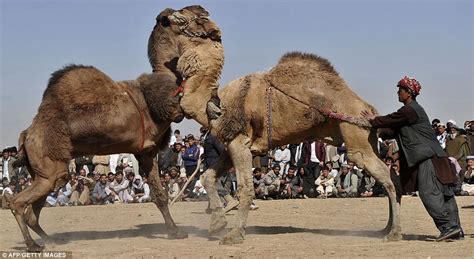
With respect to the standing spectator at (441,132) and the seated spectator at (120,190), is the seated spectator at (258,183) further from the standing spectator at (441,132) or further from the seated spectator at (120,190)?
the standing spectator at (441,132)

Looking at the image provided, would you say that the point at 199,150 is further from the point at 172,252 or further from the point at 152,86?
the point at 172,252

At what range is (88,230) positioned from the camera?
12695 millimetres

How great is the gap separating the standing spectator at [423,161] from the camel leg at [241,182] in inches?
67.5

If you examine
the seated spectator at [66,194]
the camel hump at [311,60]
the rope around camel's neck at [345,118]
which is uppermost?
the camel hump at [311,60]

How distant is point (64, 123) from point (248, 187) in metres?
2.49

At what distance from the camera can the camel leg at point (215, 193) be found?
36.1 feet

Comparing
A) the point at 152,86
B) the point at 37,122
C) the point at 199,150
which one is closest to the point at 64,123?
the point at 37,122

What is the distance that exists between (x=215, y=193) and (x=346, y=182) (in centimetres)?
829

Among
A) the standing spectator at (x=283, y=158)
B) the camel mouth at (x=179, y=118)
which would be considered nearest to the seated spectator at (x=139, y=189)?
the standing spectator at (x=283, y=158)

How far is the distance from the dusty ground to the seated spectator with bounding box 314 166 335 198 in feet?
6.72

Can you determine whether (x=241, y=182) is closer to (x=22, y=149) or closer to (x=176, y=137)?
(x=22, y=149)

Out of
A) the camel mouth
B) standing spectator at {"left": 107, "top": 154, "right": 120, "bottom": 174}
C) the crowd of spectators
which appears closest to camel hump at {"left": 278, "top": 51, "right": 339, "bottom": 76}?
the camel mouth

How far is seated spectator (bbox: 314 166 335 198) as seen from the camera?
1947 cm

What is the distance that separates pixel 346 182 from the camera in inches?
753
